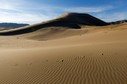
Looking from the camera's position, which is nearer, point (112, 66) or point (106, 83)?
point (106, 83)

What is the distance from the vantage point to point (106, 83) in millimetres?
5695

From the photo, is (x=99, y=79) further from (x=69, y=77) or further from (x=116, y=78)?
(x=69, y=77)

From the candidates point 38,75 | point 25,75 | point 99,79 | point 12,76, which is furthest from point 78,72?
point 12,76

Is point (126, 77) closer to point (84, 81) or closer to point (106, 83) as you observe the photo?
point (106, 83)

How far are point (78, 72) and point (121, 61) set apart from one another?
7.98ft

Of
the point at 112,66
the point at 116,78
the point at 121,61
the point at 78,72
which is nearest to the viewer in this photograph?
the point at 116,78

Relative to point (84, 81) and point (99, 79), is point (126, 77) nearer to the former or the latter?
point (99, 79)

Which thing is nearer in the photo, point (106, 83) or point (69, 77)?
point (106, 83)

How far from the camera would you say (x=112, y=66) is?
7.49m

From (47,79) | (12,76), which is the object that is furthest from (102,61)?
(12,76)

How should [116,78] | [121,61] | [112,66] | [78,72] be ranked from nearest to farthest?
1. [116,78]
2. [78,72]
3. [112,66]
4. [121,61]

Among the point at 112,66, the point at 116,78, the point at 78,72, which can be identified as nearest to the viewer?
the point at 116,78

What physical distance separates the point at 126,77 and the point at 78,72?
5.94ft

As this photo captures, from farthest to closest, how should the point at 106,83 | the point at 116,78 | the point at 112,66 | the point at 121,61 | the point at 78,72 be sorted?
the point at 121,61
the point at 112,66
the point at 78,72
the point at 116,78
the point at 106,83
